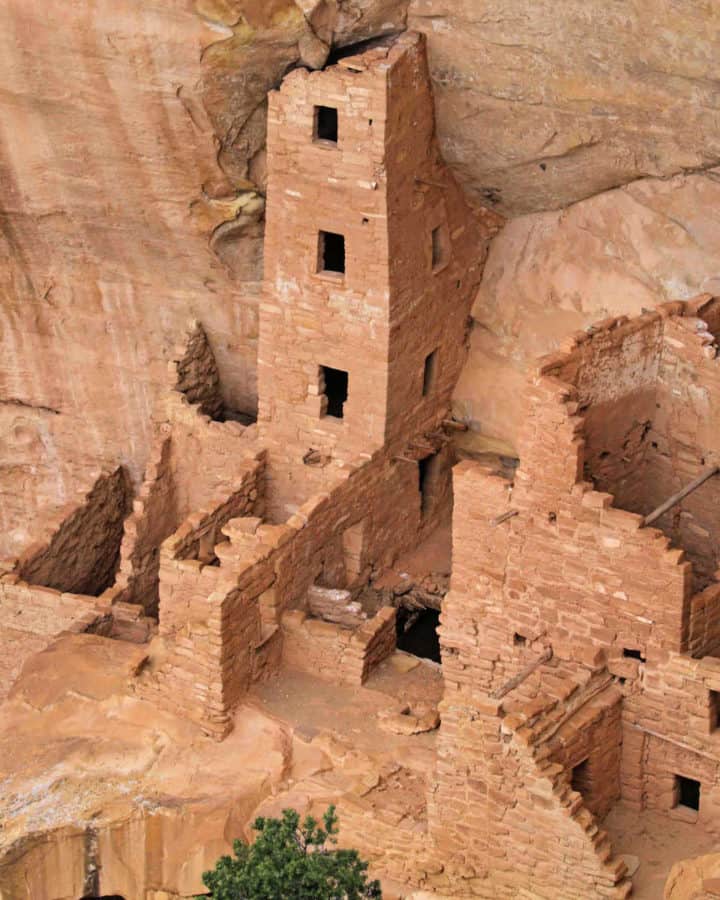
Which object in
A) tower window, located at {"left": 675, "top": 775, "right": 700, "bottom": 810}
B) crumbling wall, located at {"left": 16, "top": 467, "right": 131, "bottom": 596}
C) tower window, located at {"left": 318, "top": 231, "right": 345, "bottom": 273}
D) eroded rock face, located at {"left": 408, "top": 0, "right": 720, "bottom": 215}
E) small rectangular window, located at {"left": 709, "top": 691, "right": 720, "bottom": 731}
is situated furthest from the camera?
crumbling wall, located at {"left": 16, "top": 467, "right": 131, "bottom": 596}

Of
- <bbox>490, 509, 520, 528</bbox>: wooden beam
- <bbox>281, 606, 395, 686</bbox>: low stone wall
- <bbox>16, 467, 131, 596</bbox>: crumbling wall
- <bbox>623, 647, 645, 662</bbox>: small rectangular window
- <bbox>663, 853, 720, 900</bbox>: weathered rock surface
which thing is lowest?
<bbox>16, 467, 131, 596</bbox>: crumbling wall

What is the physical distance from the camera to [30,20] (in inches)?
1013

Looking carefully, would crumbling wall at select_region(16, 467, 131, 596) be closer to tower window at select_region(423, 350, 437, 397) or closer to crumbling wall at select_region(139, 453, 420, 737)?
crumbling wall at select_region(139, 453, 420, 737)

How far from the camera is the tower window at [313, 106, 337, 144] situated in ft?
87.0

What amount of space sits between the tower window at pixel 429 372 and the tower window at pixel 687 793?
6.00m

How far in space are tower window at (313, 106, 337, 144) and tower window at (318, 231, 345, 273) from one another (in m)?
0.98

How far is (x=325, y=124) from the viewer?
26859mm

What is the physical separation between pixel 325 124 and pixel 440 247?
6.09 ft

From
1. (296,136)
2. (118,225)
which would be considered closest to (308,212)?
(296,136)

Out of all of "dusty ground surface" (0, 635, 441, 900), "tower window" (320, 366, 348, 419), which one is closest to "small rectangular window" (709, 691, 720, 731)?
"dusty ground surface" (0, 635, 441, 900)

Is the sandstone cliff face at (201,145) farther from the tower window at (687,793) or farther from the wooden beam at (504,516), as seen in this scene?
the tower window at (687,793)

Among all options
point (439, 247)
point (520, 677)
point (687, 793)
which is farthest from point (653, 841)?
point (439, 247)

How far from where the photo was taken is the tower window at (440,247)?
27516mm

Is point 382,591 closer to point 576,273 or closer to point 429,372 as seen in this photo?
point 429,372
